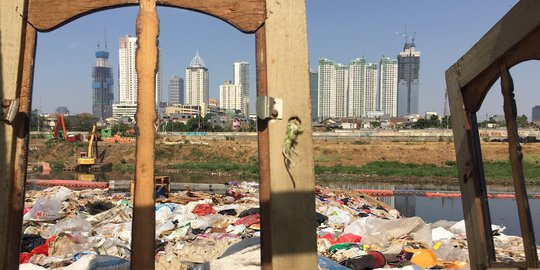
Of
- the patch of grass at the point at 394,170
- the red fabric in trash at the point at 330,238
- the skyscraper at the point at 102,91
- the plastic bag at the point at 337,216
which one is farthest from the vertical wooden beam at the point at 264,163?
the skyscraper at the point at 102,91

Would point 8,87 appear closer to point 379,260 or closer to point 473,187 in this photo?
point 473,187

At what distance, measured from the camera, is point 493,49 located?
279cm

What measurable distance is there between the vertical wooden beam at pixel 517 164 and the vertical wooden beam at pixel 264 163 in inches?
66.8

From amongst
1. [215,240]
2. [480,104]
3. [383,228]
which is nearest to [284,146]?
[480,104]

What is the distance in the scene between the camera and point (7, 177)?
173cm

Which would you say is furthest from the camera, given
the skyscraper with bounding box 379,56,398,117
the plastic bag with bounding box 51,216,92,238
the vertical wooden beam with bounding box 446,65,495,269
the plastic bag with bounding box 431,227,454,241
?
the skyscraper with bounding box 379,56,398,117

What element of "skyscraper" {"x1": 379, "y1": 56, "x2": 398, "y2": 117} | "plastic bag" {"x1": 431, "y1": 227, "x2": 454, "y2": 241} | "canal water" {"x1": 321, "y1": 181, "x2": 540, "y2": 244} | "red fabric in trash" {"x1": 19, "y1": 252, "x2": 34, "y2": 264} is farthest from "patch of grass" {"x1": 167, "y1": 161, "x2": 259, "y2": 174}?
"skyscraper" {"x1": 379, "y1": 56, "x2": 398, "y2": 117}

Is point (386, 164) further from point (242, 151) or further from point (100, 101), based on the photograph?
point (100, 101)

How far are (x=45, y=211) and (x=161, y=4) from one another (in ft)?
27.9

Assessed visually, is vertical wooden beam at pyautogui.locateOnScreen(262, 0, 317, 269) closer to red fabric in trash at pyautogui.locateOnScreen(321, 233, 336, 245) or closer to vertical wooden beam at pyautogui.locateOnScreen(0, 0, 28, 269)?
vertical wooden beam at pyautogui.locateOnScreen(0, 0, 28, 269)

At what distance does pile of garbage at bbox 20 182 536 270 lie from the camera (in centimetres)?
418

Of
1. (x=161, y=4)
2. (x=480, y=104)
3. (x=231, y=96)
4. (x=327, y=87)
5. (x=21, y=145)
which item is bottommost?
(x=21, y=145)

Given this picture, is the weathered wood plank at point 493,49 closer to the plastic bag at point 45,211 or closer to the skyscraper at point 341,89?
the plastic bag at point 45,211

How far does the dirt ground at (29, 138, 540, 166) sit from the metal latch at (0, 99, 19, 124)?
1519 inches
